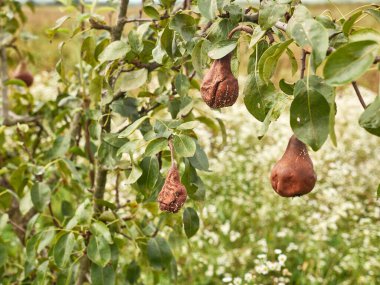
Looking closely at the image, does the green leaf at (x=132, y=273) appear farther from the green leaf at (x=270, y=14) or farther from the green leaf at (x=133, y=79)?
the green leaf at (x=270, y=14)

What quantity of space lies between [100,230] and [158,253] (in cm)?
22

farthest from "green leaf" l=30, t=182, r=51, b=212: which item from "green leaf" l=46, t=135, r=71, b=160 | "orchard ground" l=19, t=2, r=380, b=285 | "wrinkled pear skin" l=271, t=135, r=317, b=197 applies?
"wrinkled pear skin" l=271, t=135, r=317, b=197

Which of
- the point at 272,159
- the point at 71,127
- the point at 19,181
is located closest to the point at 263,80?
the point at 19,181

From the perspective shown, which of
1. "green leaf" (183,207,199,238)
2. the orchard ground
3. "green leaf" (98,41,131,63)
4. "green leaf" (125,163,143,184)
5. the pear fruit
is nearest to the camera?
"green leaf" (125,163,143,184)

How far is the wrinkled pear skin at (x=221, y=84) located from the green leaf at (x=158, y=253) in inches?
24.9

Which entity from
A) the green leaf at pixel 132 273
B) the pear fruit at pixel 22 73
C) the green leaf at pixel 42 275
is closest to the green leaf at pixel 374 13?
the green leaf at pixel 42 275

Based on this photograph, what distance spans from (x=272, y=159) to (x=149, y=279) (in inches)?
59.9

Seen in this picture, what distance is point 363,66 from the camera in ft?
1.72

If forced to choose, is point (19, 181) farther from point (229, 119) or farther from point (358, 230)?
point (229, 119)

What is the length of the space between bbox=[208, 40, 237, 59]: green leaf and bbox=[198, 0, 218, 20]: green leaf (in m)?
0.04

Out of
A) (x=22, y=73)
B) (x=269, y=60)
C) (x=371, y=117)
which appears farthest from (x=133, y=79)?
(x=22, y=73)

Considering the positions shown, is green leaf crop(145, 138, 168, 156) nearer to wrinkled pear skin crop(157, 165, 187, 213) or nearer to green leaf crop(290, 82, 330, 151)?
wrinkled pear skin crop(157, 165, 187, 213)

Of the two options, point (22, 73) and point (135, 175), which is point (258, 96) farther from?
point (22, 73)

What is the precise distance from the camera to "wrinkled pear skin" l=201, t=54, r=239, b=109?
2.50 feet
